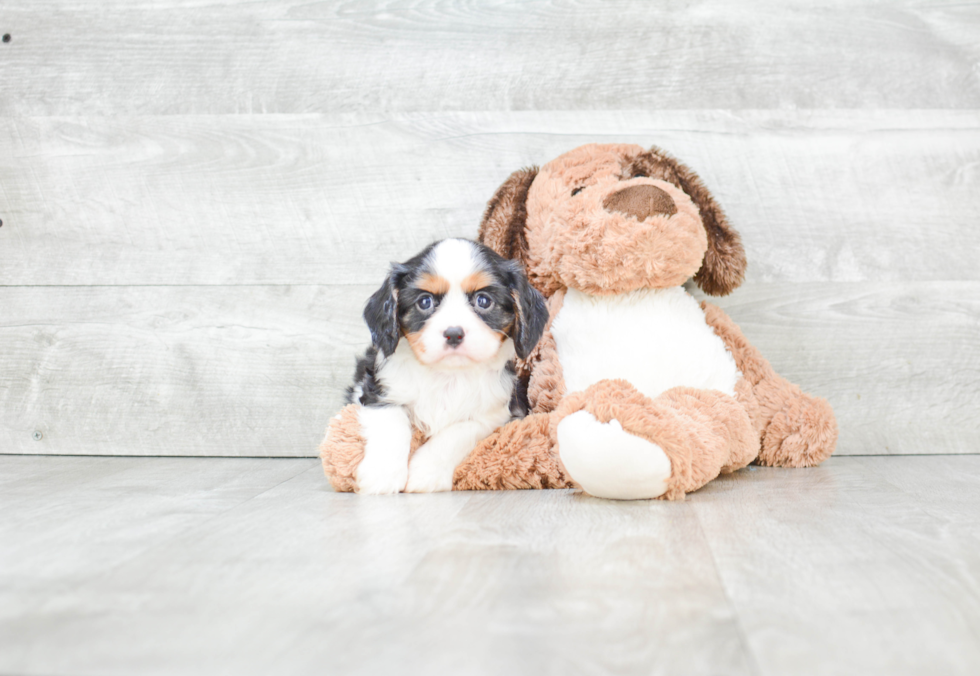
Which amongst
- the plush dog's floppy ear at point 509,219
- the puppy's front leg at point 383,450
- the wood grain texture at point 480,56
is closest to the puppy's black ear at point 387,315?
the puppy's front leg at point 383,450

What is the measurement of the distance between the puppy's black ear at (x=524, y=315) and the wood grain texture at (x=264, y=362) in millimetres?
677

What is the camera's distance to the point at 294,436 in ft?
7.15

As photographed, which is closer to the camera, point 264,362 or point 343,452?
point 343,452

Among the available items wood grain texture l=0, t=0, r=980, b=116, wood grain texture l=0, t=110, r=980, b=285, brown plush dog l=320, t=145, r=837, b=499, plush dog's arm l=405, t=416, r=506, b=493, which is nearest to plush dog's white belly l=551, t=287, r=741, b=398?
brown plush dog l=320, t=145, r=837, b=499

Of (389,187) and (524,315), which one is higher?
(389,187)

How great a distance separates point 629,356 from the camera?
170 cm

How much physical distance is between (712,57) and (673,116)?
204mm

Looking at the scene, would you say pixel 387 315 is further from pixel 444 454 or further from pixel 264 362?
pixel 264 362

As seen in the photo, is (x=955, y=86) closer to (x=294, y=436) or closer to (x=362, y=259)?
(x=362, y=259)

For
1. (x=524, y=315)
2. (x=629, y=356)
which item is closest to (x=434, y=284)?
(x=524, y=315)

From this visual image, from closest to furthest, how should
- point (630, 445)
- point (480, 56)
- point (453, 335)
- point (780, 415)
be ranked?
point (630, 445) < point (453, 335) < point (780, 415) < point (480, 56)

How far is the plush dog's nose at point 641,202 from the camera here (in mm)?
1653

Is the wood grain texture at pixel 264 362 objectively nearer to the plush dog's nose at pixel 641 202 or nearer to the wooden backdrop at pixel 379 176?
the wooden backdrop at pixel 379 176

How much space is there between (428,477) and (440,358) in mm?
255
